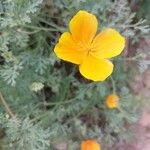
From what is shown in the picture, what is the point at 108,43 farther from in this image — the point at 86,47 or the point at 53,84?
the point at 53,84

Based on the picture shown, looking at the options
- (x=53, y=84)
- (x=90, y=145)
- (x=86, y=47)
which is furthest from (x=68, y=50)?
(x=90, y=145)

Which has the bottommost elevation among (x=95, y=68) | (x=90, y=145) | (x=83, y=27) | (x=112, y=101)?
(x=90, y=145)

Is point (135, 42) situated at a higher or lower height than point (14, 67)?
lower

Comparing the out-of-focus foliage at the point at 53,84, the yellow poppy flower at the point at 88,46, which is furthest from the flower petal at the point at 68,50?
the out-of-focus foliage at the point at 53,84

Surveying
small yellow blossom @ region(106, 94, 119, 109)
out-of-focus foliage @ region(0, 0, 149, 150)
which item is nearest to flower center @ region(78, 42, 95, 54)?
out-of-focus foliage @ region(0, 0, 149, 150)

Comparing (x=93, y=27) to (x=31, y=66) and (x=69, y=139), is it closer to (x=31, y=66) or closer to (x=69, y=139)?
(x=31, y=66)

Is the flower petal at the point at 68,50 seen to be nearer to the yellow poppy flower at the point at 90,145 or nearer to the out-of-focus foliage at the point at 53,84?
the out-of-focus foliage at the point at 53,84

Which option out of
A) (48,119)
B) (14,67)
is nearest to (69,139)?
(48,119)

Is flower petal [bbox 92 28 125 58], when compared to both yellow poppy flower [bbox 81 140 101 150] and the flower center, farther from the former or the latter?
yellow poppy flower [bbox 81 140 101 150]
